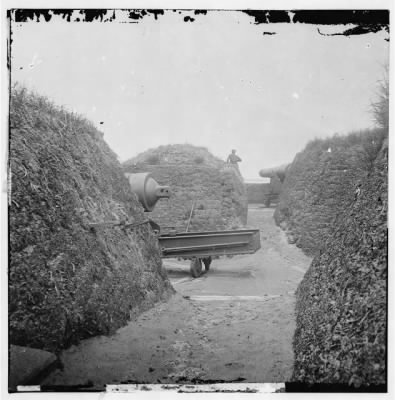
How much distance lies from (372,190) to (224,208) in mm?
10887

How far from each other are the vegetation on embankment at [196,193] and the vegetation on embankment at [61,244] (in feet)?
28.7

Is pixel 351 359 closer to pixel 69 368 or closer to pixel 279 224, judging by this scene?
pixel 69 368

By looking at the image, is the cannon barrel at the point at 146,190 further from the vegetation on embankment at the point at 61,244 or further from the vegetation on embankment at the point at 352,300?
the vegetation on embankment at the point at 352,300

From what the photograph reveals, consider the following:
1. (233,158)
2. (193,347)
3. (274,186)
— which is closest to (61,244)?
(193,347)

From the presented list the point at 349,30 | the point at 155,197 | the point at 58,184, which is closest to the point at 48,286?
the point at 58,184

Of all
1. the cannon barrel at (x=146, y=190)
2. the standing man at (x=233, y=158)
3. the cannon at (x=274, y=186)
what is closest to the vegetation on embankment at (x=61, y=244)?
the cannon barrel at (x=146, y=190)

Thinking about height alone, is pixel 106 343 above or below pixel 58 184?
below

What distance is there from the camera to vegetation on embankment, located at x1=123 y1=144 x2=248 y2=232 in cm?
1353

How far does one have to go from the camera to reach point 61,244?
9.70 ft

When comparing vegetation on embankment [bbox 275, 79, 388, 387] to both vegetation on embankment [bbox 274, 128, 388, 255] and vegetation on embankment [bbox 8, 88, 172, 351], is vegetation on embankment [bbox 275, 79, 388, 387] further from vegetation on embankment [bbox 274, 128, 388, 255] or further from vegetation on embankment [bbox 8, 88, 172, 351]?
vegetation on embankment [bbox 274, 128, 388, 255]

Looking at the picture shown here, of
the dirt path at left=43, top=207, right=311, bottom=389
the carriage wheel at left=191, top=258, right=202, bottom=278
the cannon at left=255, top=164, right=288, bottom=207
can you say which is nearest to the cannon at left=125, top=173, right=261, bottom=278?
the carriage wheel at left=191, top=258, right=202, bottom=278

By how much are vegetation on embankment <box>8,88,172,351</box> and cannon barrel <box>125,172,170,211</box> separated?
230 cm
